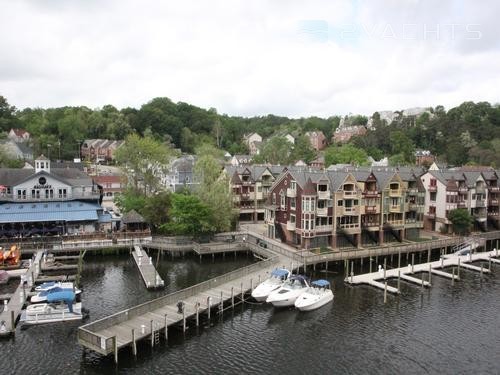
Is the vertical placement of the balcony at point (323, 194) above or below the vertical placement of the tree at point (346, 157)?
below

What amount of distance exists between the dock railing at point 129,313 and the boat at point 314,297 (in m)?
8.04

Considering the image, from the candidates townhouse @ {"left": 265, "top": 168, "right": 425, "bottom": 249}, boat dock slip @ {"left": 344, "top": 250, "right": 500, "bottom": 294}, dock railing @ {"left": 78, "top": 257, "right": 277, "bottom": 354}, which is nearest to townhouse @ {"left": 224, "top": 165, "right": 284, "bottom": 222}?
townhouse @ {"left": 265, "top": 168, "right": 425, "bottom": 249}

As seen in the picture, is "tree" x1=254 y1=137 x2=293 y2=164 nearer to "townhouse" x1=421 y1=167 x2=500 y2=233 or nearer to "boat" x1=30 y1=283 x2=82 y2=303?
"townhouse" x1=421 y1=167 x2=500 y2=233

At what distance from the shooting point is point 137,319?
38.7 metres

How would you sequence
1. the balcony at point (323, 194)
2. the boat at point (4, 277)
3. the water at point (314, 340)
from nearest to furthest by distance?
the water at point (314, 340)
the boat at point (4, 277)
the balcony at point (323, 194)

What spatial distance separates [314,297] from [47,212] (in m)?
42.5

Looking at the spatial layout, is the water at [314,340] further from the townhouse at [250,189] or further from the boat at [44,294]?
the townhouse at [250,189]

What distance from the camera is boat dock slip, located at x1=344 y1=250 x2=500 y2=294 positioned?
5346cm

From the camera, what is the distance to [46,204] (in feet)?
230

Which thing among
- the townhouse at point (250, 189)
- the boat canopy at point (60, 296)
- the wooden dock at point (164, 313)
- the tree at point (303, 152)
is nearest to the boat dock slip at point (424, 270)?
the wooden dock at point (164, 313)

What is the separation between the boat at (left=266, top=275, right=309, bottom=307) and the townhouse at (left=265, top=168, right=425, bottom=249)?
1508 cm

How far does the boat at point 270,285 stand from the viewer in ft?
152

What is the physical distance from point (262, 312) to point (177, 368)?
12.8m

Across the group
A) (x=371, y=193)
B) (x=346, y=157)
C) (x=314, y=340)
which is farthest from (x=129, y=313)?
(x=346, y=157)
